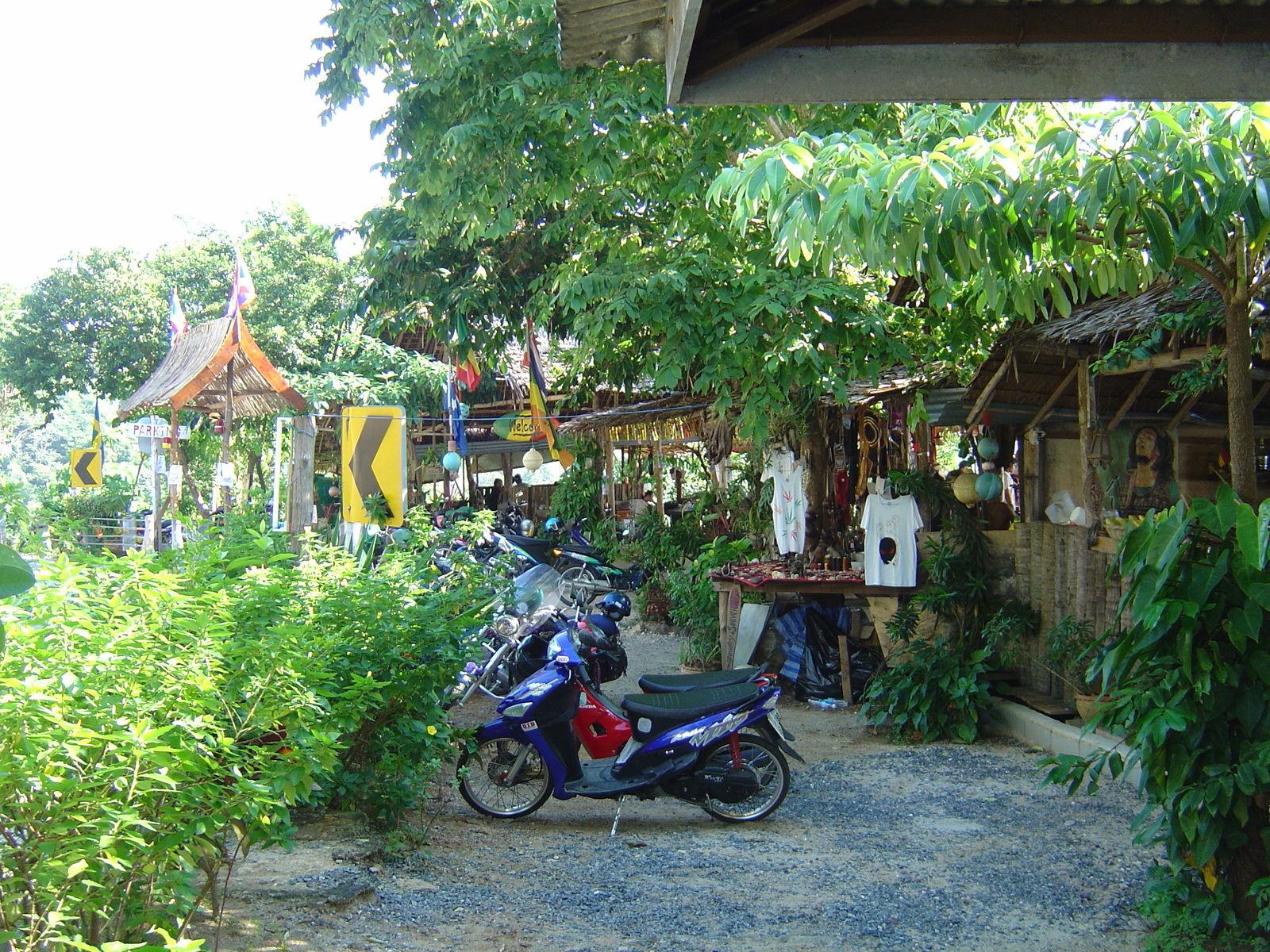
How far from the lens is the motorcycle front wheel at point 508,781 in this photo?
5.82 metres

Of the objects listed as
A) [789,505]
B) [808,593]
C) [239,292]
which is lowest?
[808,593]

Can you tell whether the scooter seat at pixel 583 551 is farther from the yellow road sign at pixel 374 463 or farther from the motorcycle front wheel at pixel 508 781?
the yellow road sign at pixel 374 463

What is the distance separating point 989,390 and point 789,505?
2842mm

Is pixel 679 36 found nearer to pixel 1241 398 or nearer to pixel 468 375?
pixel 1241 398

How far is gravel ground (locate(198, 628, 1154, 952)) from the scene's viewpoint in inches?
159

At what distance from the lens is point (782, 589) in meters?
9.14

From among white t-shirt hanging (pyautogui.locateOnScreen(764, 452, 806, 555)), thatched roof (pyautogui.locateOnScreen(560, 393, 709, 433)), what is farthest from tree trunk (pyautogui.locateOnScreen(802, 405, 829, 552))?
thatched roof (pyautogui.locateOnScreen(560, 393, 709, 433))

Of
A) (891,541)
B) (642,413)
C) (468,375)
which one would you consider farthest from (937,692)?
(468,375)

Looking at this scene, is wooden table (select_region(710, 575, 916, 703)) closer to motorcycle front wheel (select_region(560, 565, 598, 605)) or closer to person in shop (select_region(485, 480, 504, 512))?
motorcycle front wheel (select_region(560, 565, 598, 605))

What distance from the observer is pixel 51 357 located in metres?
24.8

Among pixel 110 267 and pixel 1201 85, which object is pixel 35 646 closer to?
pixel 1201 85

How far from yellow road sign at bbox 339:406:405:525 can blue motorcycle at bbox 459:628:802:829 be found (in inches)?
58.4

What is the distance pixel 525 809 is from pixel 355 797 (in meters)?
1.26

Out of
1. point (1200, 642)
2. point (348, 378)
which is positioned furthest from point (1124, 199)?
point (348, 378)
